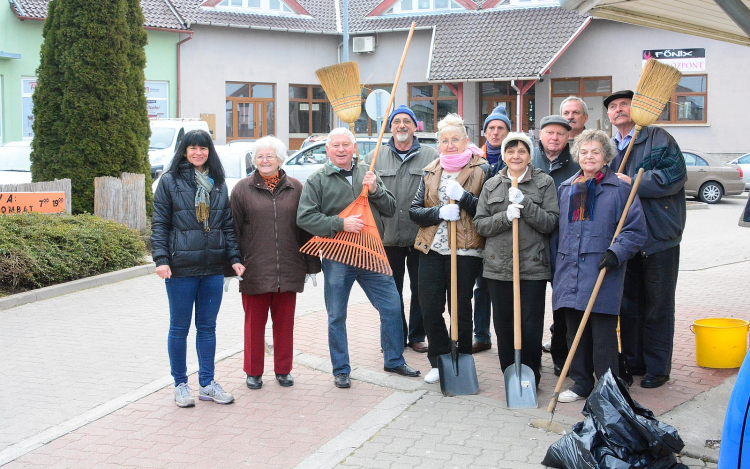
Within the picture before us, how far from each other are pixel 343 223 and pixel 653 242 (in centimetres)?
211

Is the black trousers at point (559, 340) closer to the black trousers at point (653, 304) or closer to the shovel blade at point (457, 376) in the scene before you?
the black trousers at point (653, 304)

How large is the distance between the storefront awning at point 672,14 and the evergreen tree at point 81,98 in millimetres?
8659

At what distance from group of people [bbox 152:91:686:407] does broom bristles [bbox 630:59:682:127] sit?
26 cm

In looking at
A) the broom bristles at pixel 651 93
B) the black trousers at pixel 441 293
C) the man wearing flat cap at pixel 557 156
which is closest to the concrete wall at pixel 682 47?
the man wearing flat cap at pixel 557 156

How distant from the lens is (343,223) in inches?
212

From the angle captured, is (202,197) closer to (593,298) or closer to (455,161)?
(455,161)

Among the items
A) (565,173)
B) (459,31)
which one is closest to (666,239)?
(565,173)

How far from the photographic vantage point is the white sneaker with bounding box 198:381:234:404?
5.37 m

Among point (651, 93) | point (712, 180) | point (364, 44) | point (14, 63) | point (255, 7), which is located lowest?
point (712, 180)

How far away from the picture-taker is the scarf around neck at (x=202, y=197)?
205 inches

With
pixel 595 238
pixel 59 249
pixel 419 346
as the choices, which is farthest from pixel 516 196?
pixel 59 249

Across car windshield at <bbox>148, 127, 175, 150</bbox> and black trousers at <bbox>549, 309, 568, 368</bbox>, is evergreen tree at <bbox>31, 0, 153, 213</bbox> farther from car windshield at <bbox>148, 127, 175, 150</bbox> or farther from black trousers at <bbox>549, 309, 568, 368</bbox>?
black trousers at <bbox>549, 309, 568, 368</bbox>

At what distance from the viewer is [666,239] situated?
213 inches

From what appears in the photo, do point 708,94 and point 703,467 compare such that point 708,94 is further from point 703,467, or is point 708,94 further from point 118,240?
point 703,467
